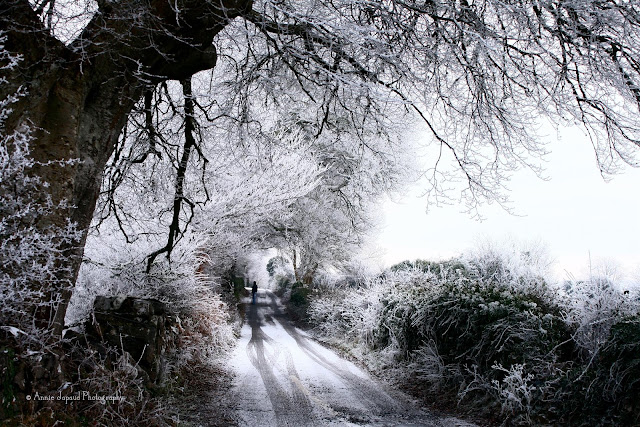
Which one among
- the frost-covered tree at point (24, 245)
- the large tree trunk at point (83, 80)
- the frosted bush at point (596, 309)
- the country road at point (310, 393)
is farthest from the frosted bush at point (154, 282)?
the frosted bush at point (596, 309)

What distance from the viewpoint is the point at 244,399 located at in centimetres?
621

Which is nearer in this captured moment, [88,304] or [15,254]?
[15,254]

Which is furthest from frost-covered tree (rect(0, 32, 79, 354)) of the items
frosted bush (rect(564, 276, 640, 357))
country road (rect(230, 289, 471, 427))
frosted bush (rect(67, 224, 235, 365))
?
frosted bush (rect(564, 276, 640, 357))

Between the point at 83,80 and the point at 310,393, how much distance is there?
5.40 metres

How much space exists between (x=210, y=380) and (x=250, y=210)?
4.72 meters

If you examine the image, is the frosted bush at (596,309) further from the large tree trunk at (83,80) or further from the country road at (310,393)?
the large tree trunk at (83,80)

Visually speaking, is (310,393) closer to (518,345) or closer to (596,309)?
(518,345)

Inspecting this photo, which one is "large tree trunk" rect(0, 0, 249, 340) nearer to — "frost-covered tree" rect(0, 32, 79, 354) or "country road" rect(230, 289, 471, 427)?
"frost-covered tree" rect(0, 32, 79, 354)

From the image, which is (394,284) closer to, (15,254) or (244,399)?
(244,399)

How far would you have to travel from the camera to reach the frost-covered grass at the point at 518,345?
14.8 ft

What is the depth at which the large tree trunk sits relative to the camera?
128 inches

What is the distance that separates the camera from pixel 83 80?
140 inches

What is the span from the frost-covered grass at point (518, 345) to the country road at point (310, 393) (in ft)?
2.37

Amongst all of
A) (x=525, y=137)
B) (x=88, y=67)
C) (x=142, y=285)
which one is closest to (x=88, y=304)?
(x=142, y=285)
